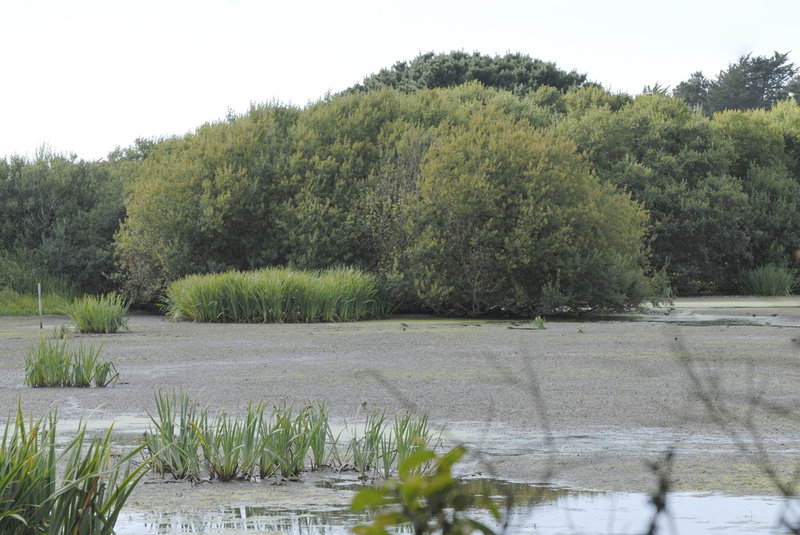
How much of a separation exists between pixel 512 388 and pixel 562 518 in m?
6.03

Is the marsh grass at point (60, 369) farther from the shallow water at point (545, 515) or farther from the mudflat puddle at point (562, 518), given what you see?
the mudflat puddle at point (562, 518)

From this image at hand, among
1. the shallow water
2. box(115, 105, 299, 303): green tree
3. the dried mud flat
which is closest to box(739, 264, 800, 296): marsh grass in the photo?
the dried mud flat

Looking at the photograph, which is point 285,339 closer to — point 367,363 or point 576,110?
point 367,363

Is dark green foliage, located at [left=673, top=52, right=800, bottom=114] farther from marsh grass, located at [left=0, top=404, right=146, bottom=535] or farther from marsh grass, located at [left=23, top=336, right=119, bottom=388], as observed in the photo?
marsh grass, located at [left=0, top=404, right=146, bottom=535]

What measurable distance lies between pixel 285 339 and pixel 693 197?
64.1 ft

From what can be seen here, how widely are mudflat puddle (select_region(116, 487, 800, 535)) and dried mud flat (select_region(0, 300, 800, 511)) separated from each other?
0.23 meters

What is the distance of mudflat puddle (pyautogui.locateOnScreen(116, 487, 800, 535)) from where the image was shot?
5559 mm

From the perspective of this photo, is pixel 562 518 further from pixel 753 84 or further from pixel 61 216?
pixel 753 84

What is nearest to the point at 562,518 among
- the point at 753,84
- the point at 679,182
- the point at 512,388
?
the point at 512,388

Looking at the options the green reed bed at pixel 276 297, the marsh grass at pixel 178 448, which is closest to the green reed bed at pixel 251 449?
the marsh grass at pixel 178 448

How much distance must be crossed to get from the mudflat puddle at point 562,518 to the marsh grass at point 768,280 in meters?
31.1

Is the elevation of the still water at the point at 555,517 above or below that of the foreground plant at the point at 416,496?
below

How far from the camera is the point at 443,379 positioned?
12797 mm

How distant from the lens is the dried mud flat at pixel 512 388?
22.6 feet
